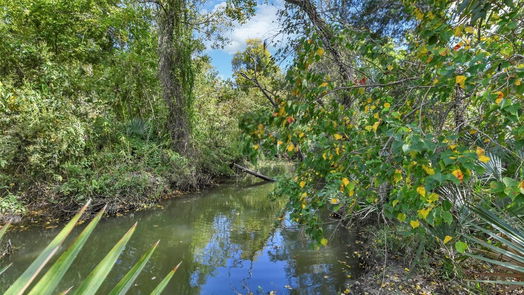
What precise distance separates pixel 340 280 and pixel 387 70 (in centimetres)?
286

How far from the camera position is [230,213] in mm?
7367

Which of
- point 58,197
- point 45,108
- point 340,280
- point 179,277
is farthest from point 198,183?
point 340,280

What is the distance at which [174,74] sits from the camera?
9031 mm

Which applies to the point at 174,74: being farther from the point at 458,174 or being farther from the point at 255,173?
the point at 458,174

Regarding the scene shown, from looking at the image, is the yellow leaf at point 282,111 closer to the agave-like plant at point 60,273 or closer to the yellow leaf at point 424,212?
the yellow leaf at point 424,212

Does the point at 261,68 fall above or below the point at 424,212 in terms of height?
above

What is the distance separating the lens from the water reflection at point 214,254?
394 cm

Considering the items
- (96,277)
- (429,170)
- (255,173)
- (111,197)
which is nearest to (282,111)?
(429,170)

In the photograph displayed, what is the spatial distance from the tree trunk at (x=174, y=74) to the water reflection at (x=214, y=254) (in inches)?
109

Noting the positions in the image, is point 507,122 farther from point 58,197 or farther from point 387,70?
point 58,197

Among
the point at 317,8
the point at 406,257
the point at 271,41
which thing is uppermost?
the point at 317,8

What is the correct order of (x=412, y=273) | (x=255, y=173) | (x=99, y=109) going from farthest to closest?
1. (x=255, y=173)
2. (x=99, y=109)
3. (x=412, y=273)

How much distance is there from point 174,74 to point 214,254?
239 inches

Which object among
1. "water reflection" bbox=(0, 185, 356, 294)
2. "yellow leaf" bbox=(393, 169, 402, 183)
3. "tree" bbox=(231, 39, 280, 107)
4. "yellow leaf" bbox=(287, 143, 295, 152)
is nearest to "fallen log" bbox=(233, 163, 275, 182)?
"water reflection" bbox=(0, 185, 356, 294)
